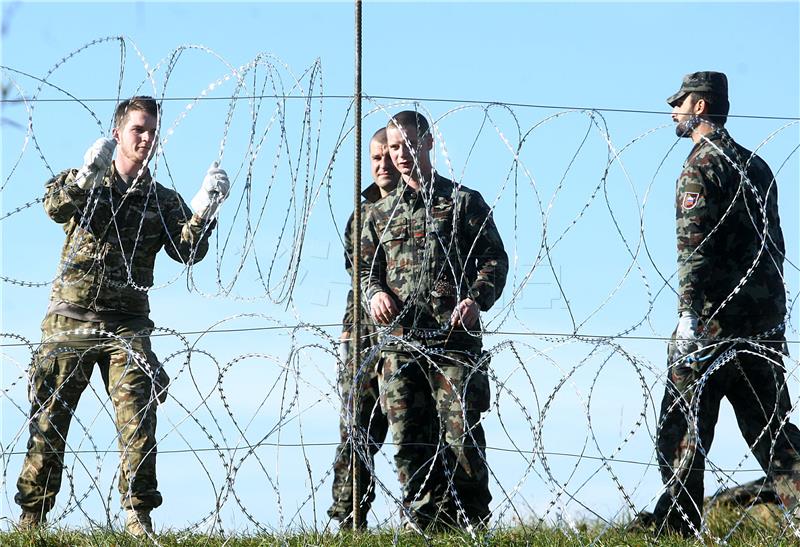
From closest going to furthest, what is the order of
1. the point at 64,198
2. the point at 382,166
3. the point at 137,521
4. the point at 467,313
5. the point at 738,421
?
the point at 137,521 → the point at 467,313 → the point at 64,198 → the point at 738,421 → the point at 382,166

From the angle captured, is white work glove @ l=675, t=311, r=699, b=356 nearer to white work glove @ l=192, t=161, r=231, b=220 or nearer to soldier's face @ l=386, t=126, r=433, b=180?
soldier's face @ l=386, t=126, r=433, b=180

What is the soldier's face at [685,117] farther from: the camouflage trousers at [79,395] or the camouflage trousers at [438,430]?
the camouflage trousers at [79,395]

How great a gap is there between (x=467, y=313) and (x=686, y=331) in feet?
3.70

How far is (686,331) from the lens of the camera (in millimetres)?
6938

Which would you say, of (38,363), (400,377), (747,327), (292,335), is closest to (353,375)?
(400,377)

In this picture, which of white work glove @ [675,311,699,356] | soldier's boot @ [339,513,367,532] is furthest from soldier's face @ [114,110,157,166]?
white work glove @ [675,311,699,356]

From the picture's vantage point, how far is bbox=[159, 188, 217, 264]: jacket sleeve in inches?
272

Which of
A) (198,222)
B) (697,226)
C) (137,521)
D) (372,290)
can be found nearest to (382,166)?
(372,290)

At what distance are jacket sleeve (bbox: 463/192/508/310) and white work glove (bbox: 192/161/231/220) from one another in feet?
Result: 4.13

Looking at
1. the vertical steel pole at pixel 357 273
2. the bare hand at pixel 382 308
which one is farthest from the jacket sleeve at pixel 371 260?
the vertical steel pole at pixel 357 273

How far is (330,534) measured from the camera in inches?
250

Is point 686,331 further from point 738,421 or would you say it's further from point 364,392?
point 364,392

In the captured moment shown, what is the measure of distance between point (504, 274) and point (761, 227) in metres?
1.38

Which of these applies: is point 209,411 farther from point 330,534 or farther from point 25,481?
point 25,481
